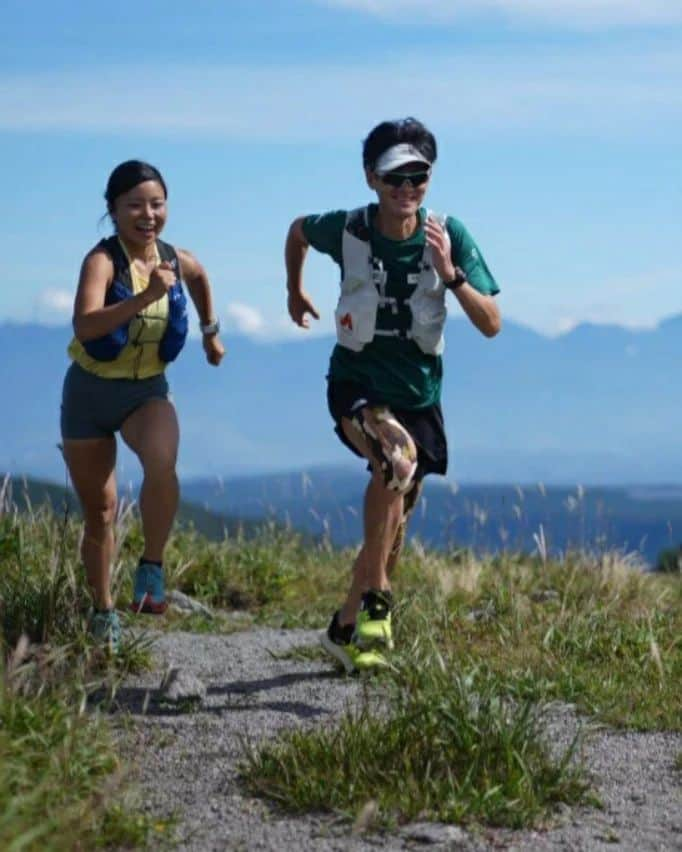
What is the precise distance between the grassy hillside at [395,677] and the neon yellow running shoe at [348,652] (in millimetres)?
168

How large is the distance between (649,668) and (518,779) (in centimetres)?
219

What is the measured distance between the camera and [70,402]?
7.53 meters

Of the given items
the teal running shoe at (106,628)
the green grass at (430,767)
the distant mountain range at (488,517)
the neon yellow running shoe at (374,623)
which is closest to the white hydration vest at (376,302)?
the neon yellow running shoe at (374,623)

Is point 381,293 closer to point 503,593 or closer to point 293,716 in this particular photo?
point 293,716

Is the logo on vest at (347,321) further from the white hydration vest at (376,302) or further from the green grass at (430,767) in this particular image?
the green grass at (430,767)

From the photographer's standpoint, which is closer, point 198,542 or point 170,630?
point 170,630

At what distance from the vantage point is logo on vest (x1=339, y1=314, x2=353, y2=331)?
7.30 meters

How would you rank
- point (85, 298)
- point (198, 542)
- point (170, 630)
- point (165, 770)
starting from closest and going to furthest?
A: point (165, 770), point (85, 298), point (170, 630), point (198, 542)

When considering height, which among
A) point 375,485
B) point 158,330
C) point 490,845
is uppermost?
point 158,330

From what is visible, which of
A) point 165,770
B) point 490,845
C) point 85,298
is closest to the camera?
point 490,845

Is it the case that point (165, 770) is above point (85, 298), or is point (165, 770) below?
below

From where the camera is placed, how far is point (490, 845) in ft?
17.4

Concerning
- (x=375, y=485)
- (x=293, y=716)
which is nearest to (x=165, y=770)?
(x=293, y=716)

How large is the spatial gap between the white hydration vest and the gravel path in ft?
4.72
